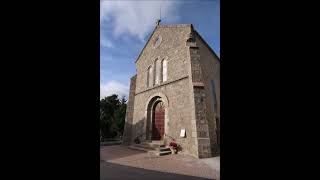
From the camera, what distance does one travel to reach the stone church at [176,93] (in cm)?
1331

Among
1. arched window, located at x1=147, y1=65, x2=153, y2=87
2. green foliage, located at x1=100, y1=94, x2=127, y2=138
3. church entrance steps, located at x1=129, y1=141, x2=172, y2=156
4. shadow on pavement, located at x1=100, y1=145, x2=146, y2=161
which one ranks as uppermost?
arched window, located at x1=147, y1=65, x2=153, y2=87

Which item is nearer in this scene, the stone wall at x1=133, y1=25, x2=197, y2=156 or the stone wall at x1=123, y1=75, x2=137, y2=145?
the stone wall at x1=133, y1=25, x2=197, y2=156

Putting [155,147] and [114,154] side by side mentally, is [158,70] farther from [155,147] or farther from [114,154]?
[114,154]

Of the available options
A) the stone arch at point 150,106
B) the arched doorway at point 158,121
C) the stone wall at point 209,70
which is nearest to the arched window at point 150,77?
the stone arch at point 150,106

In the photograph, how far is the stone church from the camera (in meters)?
13.3

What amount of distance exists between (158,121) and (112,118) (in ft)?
34.6

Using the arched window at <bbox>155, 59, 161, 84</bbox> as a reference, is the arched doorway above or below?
below

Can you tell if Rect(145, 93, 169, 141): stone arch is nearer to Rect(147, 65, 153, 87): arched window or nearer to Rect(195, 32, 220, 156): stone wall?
Rect(147, 65, 153, 87): arched window

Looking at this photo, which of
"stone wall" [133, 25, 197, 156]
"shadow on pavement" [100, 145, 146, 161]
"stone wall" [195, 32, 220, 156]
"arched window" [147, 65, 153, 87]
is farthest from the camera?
"arched window" [147, 65, 153, 87]

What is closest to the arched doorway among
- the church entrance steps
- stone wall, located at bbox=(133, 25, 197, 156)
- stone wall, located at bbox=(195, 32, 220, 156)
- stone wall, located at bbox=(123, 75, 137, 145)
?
stone wall, located at bbox=(133, 25, 197, 156)

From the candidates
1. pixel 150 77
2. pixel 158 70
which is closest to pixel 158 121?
pixel 150 77

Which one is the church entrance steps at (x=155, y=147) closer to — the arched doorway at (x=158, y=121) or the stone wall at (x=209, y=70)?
the arched doorway at (x=158, y=121)
